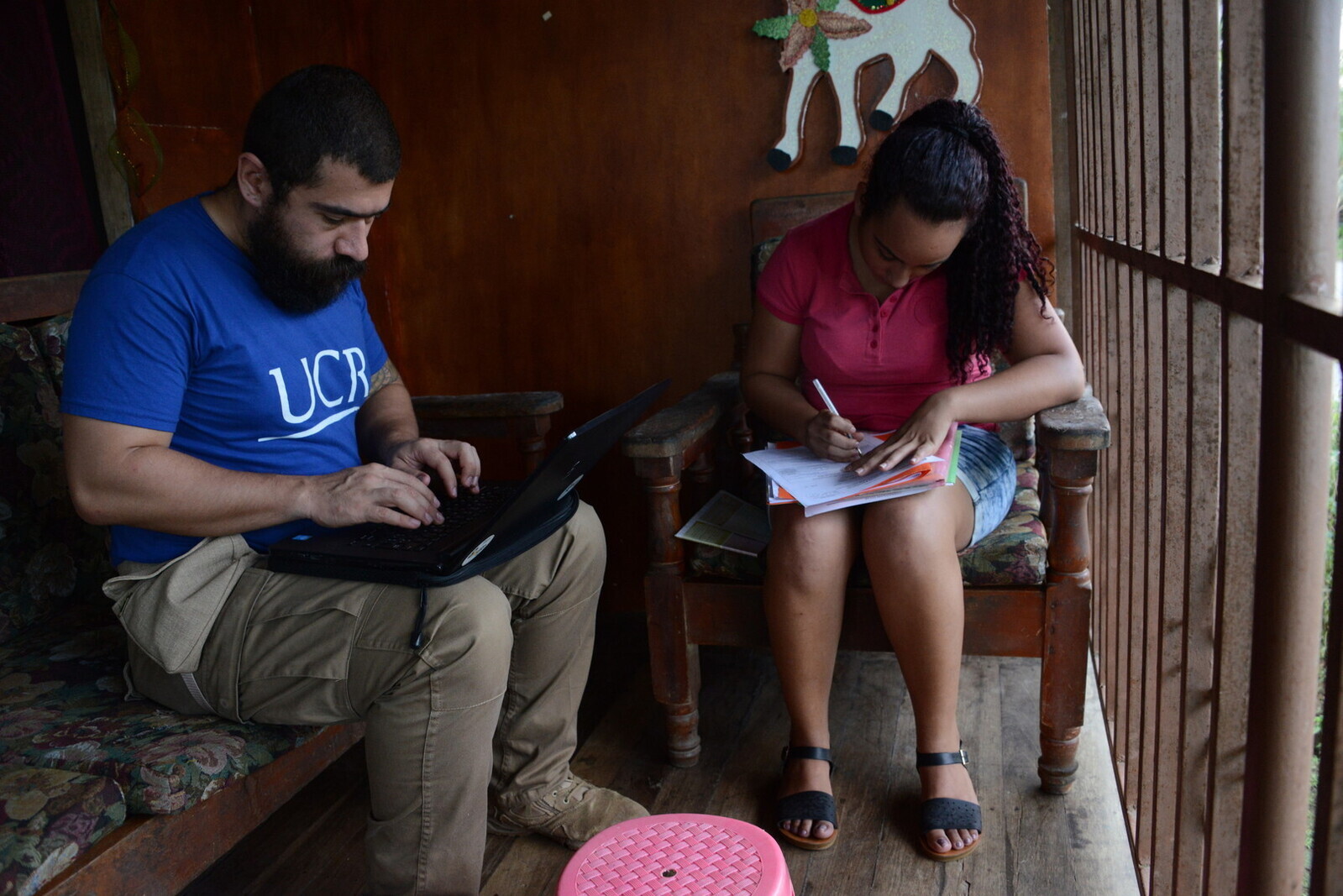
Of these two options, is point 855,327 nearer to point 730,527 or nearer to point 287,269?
point 730,527

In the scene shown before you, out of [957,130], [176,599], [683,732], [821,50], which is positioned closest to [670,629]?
[683,732]

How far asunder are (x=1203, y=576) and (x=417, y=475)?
3.53 feet

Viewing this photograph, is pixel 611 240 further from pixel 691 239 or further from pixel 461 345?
pixel 461 345

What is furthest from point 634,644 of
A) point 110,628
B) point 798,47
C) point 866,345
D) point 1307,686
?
point 1307,686

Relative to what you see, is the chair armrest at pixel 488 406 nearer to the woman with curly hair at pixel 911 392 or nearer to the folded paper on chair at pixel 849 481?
the woman with curly hair at pixel 911 392

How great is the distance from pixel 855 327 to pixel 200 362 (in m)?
1.07

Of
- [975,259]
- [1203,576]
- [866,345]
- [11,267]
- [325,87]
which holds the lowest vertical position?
[1203,576]

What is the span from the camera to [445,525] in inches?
57.8

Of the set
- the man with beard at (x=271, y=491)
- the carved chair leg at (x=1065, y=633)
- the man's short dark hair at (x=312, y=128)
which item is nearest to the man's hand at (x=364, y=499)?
the man with beard at (x=271, y=491)

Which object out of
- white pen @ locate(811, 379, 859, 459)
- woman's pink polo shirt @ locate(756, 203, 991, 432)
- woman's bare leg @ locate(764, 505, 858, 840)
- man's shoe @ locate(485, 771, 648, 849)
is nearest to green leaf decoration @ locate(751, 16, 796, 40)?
woman's pink polo shirt @ locate(756, 203, 991, 432)

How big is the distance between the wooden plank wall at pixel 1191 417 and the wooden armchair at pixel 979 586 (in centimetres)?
8

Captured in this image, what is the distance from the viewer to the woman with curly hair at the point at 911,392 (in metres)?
1.64

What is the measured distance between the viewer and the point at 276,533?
148cm

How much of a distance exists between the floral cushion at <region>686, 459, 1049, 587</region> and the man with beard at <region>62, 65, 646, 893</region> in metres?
0.55
